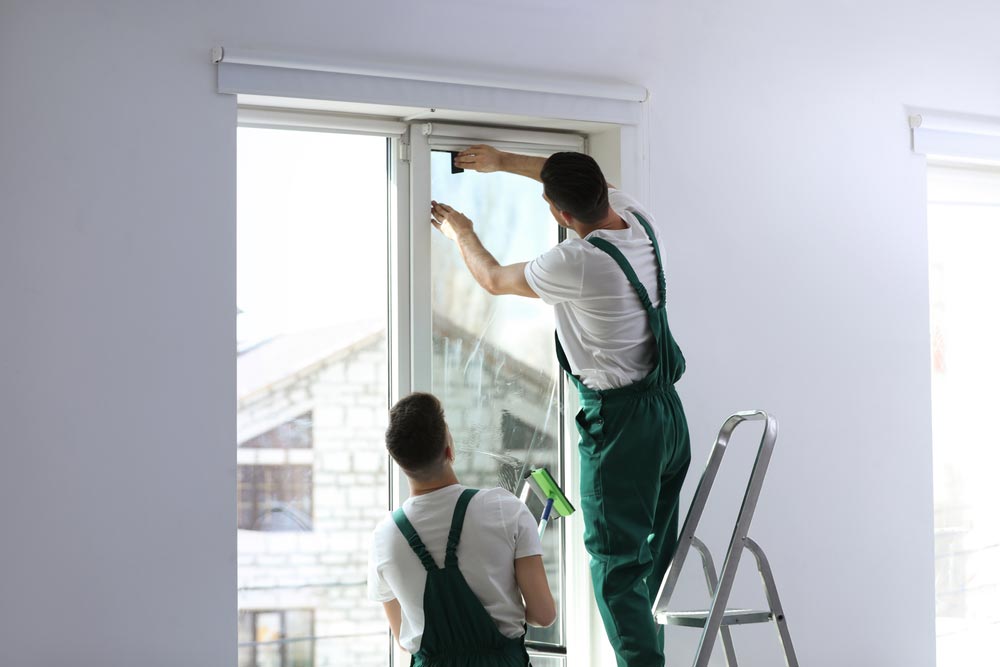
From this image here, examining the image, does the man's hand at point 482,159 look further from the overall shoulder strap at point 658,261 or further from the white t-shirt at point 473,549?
the white t-shirt at point 473,549

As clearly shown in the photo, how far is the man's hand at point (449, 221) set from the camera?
3.02m

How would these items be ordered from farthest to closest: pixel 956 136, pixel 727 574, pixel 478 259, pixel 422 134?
1. pixel 956 136
2. pixel 422 134
3. pixel 478 259
4. pixel 727 574

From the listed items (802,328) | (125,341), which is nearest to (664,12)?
(802,328)

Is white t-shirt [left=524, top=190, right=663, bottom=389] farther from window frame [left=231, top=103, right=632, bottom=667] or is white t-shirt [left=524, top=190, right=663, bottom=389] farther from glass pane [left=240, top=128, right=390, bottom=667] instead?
glass pane [left=240, top=128, right=390, bottom=667]

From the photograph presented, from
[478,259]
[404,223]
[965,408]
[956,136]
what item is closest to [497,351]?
[478,259]

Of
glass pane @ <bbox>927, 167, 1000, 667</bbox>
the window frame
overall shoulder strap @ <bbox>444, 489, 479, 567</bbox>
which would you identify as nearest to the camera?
overall shoulder strap @ <bbox>444, 489, 479, 567</bbox>

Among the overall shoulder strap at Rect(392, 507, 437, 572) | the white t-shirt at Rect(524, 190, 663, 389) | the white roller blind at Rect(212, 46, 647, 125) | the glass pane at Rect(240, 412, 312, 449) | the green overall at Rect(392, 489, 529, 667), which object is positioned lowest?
the green overall at Rect(392, 489, 529, 667)

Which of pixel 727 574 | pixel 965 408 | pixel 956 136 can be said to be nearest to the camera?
pixel 727 574

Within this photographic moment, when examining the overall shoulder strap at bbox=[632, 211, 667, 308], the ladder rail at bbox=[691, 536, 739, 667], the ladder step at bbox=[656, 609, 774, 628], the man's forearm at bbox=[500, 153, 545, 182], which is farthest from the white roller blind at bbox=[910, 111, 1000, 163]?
the ladder step at bbox=[656, 609, 774, 628]

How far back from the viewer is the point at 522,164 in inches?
120

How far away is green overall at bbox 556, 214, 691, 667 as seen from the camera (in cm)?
268

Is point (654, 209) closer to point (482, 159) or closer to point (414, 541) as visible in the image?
point (482, 159)

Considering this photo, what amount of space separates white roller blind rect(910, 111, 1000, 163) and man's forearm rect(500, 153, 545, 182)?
4.75 feet

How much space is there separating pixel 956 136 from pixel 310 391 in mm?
2391
